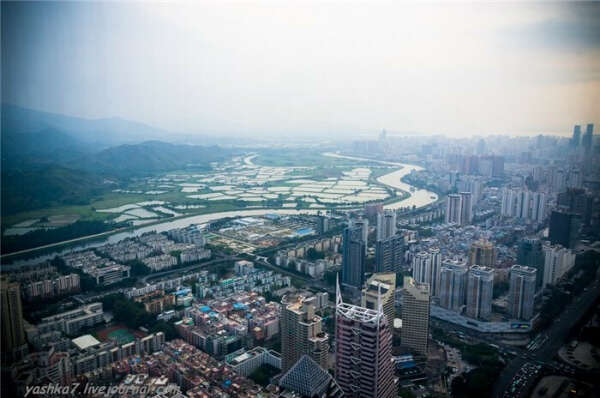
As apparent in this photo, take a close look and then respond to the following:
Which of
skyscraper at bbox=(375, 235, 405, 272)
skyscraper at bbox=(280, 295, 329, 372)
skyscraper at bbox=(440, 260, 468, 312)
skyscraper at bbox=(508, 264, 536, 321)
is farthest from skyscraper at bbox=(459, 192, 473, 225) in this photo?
skyscraper at bbox=(280, 295, 329, 372)

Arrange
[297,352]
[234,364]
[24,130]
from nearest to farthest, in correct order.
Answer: [297,352], [234,364], [24,130]

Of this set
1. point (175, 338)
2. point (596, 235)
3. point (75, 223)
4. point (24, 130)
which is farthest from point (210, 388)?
point (75, 223)

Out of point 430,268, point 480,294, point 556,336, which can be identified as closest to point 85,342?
point 430,268

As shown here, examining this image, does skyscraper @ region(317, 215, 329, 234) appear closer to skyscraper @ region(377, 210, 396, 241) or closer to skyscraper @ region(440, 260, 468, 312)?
skyscraper @ region(377, 210, 396, 241)

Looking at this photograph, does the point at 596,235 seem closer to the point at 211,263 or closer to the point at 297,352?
the point at 297,352

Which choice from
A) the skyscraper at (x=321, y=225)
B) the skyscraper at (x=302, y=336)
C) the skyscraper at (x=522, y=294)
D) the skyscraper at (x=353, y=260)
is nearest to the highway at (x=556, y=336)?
the skyscraper at (x=522, y=294)

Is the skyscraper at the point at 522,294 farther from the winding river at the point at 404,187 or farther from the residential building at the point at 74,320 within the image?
the winding river at the point at 404,187
